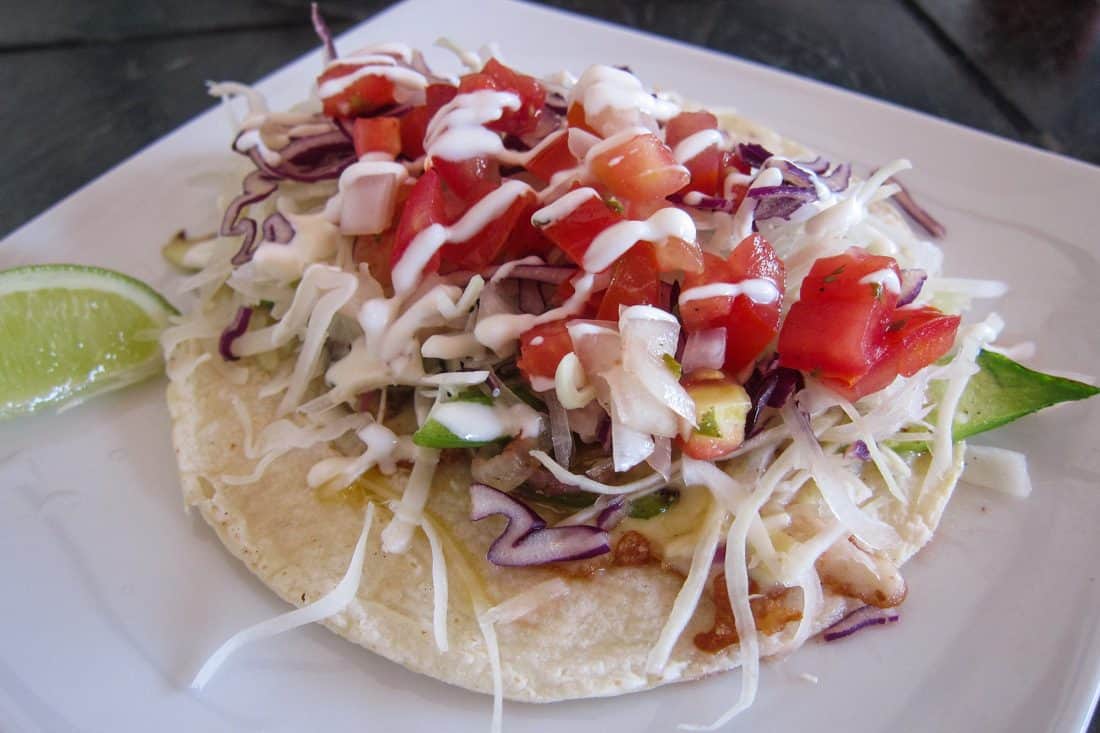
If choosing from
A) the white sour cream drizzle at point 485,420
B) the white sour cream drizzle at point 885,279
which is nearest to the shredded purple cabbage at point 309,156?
the white sour cream drizzle at point 485,420

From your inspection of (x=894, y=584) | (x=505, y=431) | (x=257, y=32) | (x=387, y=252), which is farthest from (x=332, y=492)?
(x=257, y=32)

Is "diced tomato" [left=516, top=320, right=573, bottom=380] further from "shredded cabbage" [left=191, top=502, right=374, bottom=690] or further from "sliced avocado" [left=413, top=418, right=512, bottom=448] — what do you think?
"shredded cabbage" [left=191, top=502, right=374, bottom=690]

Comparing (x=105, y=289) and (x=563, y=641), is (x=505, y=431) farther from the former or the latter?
(x=105, y=289)

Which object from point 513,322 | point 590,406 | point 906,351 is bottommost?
point 590,406

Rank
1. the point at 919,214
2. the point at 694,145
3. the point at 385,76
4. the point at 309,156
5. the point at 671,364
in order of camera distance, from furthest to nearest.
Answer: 1. the point at 919,214
2. the point at 309,156
3. the point at 385,76
4. the point at 694,145
5. the point at 671,364

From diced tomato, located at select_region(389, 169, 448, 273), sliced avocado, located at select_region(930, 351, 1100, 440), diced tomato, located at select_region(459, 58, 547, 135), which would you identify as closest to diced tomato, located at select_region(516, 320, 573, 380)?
diced tomato, located at select_region(389, 169, 448, 273)

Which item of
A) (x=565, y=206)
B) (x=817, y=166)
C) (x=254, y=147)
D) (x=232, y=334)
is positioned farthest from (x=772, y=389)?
(x=254, y=147)

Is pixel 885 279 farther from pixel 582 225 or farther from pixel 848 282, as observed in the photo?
pixel 582 225
